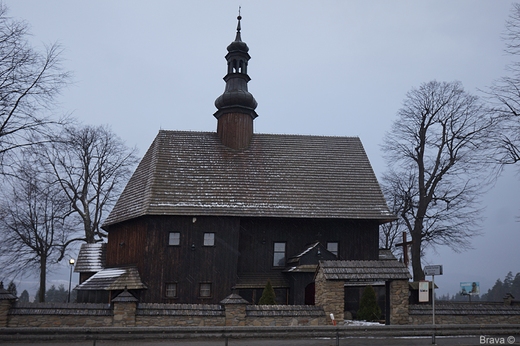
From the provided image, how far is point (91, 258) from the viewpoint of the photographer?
30812 mm

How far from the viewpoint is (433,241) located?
34.2m

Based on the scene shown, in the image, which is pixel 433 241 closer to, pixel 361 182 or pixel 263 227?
pixel 361 182

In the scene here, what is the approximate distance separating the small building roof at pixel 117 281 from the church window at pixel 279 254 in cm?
687

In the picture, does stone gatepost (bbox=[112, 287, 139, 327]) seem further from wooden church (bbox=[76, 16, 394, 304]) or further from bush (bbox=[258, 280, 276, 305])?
wooden church (bbox=[76, 16, 394, 304])

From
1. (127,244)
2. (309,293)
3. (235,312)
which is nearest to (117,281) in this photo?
(127,244)

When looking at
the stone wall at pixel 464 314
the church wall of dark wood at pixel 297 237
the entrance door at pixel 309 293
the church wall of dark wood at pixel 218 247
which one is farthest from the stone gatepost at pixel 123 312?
the entrance door at pixel 309 293

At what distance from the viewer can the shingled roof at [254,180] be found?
1017 inches

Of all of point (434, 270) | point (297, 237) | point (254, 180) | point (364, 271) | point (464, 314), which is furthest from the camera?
point (254, 180)

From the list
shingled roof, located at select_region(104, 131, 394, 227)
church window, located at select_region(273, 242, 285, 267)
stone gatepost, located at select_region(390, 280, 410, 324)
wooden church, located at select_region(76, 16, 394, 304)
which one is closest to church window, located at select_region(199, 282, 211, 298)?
wooden church, located at select_region(76, 16, 394, 304)

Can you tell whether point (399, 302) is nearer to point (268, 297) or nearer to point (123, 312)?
point (268, 297)

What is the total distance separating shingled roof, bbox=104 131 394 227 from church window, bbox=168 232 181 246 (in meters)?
1.24

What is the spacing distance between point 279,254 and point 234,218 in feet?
10.7

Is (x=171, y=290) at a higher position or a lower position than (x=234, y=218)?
lower

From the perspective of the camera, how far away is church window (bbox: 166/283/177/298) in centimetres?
2486
